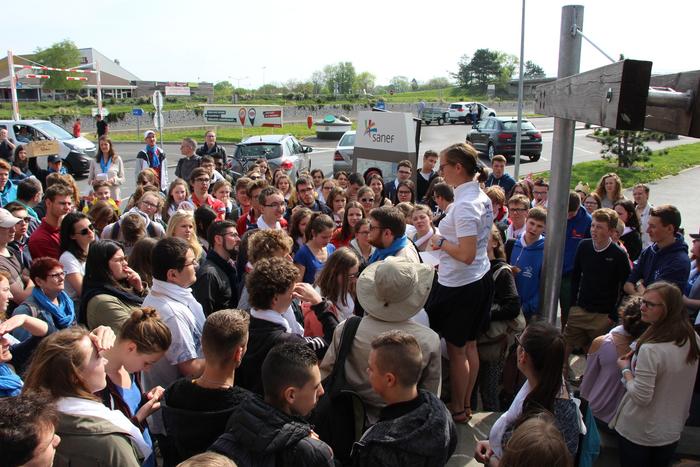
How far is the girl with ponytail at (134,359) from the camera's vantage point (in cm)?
291

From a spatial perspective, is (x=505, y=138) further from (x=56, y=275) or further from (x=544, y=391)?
(x=544, y=391)

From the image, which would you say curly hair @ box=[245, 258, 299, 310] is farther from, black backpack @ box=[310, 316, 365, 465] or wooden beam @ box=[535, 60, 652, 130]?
wooden beam @ box=[535, 60, 652, 130]

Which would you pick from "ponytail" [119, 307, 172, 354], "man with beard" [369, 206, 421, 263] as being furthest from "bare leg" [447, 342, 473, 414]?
"ponytail" [119, 307, 172, 354]

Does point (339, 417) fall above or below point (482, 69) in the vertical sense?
below

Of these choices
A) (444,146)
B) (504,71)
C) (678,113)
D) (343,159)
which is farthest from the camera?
(504,71)

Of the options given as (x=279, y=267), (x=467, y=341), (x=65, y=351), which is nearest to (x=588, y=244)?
(x=467, y=341)

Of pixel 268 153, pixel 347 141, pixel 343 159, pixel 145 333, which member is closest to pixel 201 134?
pixel 347 141

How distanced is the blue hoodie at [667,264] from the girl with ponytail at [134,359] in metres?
4.36

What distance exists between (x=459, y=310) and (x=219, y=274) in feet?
6.08

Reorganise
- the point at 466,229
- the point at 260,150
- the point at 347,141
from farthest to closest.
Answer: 1. the point at 347,141
2. the point at 260,150
3. the point at 466,229

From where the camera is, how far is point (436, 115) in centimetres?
4725

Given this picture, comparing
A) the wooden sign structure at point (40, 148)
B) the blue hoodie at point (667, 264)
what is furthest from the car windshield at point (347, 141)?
the blue hoodie at point (667, 264)

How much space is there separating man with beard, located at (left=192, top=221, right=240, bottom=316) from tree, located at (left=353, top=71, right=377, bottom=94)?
374ft

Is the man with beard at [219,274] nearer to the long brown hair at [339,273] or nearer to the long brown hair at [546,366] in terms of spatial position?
the long brown hair at [339,273]
